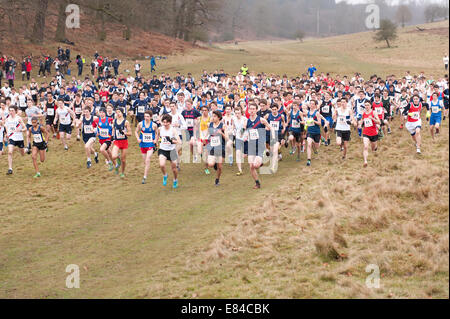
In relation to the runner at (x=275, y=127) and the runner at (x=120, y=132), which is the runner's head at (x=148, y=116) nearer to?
the runner at (x=120, y=132)

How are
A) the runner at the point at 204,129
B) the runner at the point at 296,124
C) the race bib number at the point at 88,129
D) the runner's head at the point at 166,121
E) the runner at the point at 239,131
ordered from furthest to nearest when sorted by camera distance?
the race bib number at the point at 88,129 → the runner at the point at 296,124 → the runner at the point at 204,129 → the runner at the point at 239,131 → the runner's head at the point at 166,121

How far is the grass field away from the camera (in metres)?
7.15

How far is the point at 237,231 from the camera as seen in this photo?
9.45 metres

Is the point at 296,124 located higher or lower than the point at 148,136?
higher

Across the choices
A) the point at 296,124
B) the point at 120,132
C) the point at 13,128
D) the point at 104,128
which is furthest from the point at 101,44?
the point at 296,124

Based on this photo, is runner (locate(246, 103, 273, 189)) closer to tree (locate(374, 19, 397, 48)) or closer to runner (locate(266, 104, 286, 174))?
runner (locate(266, 104, 286, 174))

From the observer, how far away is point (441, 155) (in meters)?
14.1

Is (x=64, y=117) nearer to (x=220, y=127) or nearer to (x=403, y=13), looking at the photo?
(x=220, y=127)

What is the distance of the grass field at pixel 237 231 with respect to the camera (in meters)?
7.15

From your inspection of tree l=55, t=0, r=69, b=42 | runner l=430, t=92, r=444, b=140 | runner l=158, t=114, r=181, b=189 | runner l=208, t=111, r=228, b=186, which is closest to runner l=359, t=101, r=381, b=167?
runner l=430, t=92, r=444, b=140

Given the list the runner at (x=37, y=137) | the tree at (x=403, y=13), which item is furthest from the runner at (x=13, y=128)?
the tree at (x=403, y=13)

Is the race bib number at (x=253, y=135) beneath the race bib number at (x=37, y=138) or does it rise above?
above

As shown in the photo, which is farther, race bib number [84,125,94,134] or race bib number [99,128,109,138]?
race bib number [84,125,94,134]
